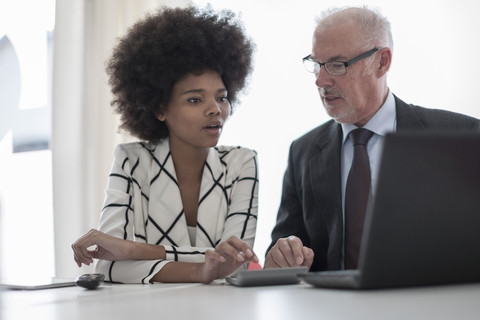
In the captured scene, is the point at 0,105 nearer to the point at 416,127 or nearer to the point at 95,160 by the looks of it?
Result: the point at 95,160

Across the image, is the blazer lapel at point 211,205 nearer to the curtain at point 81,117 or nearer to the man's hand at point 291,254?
the man's hand at point 291,254

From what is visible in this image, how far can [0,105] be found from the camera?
11.3 feet

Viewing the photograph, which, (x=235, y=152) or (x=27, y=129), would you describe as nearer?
(x=235, y=152)

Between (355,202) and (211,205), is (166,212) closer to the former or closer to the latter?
(211,205)

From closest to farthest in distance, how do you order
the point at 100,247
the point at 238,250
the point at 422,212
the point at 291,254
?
the point at 422,212 → the point at 238,250 → the point at 291,254 → the point at 100,247

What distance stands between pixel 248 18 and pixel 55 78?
1.18 meters

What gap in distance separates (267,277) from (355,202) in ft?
2.83

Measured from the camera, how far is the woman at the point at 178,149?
188cm

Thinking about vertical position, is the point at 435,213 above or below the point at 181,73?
below

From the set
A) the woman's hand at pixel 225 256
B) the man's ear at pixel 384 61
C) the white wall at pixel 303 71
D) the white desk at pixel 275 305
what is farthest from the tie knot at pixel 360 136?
the white desk at pixel 275 305

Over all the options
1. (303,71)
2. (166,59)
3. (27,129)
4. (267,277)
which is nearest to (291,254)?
(267,277)

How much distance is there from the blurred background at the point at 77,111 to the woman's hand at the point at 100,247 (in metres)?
1.75

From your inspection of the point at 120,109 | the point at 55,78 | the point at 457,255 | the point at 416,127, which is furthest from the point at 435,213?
the point at 55,78

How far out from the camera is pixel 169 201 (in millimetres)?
1966
